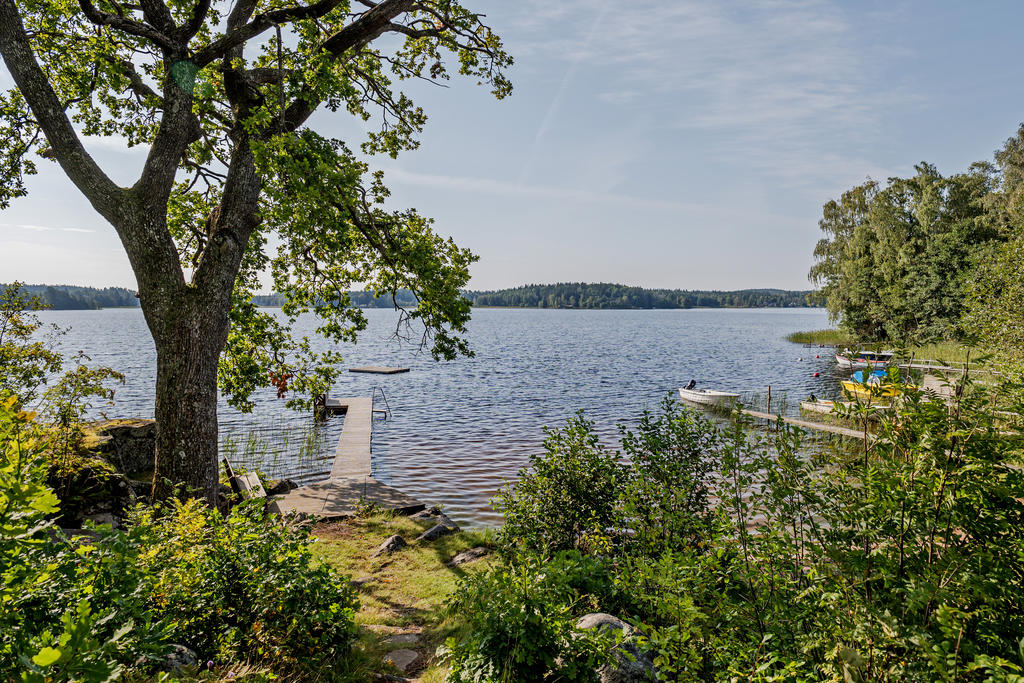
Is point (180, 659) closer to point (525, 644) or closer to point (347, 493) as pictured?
point (525, 644)

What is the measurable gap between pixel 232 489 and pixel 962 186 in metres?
52.9

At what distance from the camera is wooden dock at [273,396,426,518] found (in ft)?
36.6

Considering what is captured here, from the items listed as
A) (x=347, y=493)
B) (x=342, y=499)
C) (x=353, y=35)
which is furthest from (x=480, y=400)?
(x=353, y=35)

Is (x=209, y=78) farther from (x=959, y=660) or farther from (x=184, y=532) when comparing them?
(x=959, y=660)

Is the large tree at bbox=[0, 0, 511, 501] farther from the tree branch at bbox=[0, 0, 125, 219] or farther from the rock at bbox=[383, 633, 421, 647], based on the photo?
the rock at bbox=[383, 633, 421, 647]

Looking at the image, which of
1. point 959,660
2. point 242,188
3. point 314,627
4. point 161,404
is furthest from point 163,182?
point 959,660

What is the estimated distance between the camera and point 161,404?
7.18m

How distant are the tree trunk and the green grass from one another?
2.40m

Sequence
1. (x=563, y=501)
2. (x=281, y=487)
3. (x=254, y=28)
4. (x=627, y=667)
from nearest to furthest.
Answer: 1. (x=627, y=667)
2. (x=563, y=501)
3. (x=254, y=28)
4. (x=281, y=487)

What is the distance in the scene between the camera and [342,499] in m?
11.9

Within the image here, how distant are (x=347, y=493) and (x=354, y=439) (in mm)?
6294

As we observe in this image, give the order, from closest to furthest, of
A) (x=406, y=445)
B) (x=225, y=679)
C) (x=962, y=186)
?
(x=225, y=679) < (x=406, y=445) < (x=962, y=186)

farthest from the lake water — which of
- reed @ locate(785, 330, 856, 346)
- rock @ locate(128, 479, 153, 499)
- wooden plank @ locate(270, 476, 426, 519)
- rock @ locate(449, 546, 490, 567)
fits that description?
rock @ locate(128, 479, 153, 499)

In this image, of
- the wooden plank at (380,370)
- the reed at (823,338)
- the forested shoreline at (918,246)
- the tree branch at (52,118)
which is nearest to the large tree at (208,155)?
the tree branch at (52,118)
